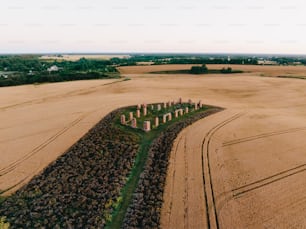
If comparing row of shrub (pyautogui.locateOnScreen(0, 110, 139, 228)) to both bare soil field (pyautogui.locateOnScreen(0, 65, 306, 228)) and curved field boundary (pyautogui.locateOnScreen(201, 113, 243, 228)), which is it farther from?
curved field boundary (pyautogui.locateOnScreen(201, 113, 243, 228))

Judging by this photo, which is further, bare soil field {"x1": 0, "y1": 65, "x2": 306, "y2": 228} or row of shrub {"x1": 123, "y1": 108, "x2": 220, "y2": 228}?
bare soil field {"x1": 0, "y1": 65, "x2": 306, "y2": 228}

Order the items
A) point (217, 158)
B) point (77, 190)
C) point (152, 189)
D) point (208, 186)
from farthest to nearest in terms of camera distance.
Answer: point (217, 158) → point (208, 186) → point (152, 189) → point (77, 190)

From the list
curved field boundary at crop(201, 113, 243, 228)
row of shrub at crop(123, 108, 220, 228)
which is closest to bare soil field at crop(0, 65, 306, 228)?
curved field boundary at crop(201, 113, 243, 228)

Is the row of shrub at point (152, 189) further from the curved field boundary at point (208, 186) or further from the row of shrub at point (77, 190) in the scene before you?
the curved field boundary at point (208, 186)

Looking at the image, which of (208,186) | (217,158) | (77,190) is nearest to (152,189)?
(208,186)

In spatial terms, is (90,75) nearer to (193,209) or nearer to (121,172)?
(121,172)

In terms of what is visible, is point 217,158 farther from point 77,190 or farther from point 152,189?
point 77,190

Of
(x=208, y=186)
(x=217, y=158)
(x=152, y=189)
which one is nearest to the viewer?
(x=152, y=189)
